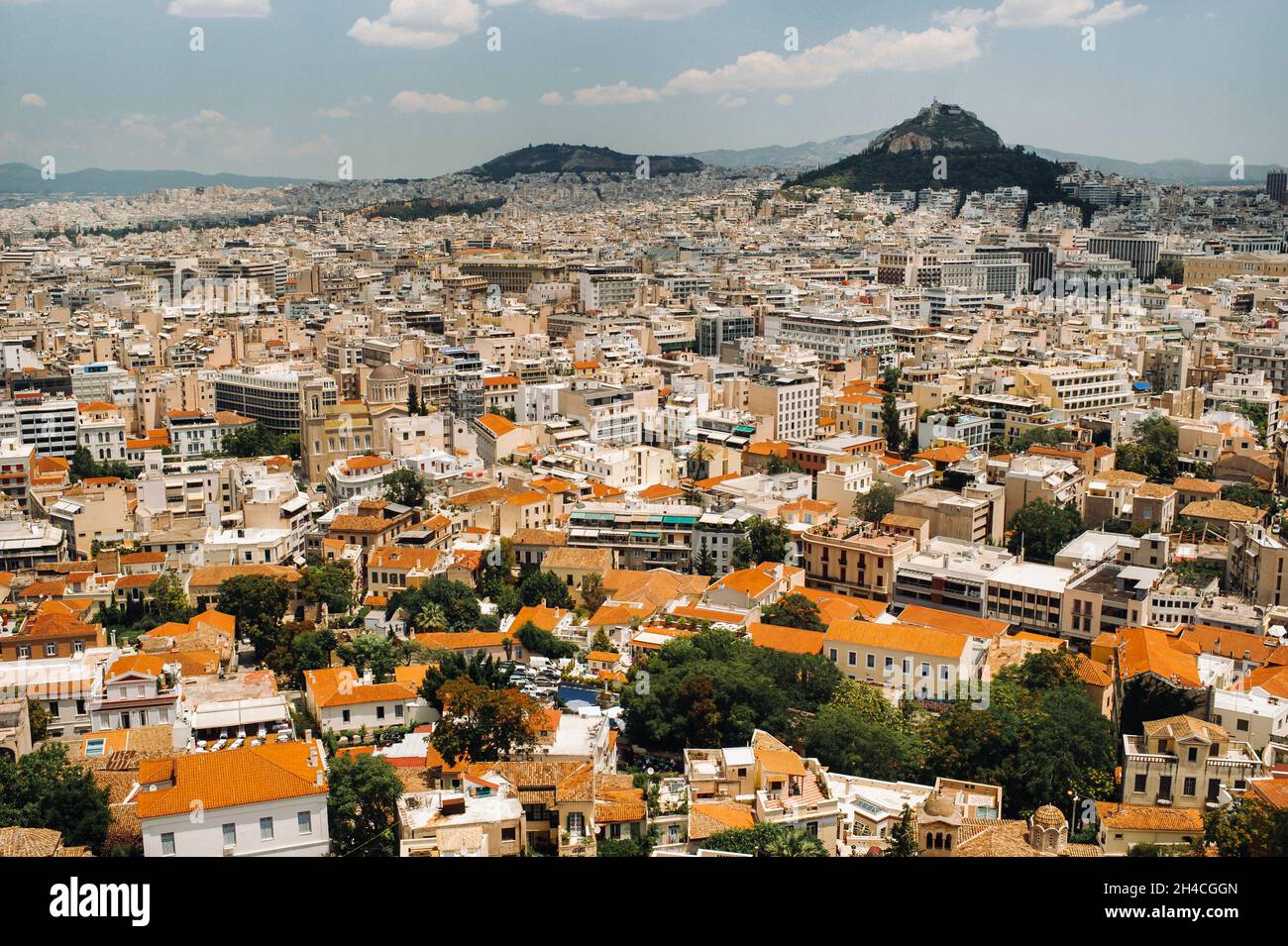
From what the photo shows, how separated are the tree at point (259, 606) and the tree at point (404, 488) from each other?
1541 millimetres

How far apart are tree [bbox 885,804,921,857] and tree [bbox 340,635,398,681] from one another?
2497mm

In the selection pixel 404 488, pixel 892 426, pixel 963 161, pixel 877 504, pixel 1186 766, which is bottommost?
pixel 1186 766

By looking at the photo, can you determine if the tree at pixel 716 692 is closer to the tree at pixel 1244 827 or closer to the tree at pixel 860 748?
the tree at pixel 860 748

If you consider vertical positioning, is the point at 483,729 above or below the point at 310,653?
above

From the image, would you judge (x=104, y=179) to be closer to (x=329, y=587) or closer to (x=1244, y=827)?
(x=329, y=587)

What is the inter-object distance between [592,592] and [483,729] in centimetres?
234

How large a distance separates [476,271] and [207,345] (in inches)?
319

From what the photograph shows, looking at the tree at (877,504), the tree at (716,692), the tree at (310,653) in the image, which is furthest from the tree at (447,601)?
the tree at (877,504)

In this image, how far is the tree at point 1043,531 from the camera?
25.0 ft

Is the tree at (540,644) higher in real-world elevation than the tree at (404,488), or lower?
lower

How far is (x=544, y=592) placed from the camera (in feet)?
22.3

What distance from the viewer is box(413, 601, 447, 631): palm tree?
6.38 m

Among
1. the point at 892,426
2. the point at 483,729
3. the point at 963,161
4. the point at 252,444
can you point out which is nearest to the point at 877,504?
the point at 892,426
